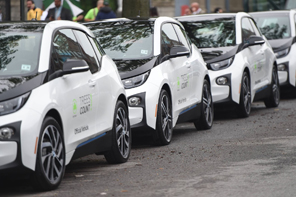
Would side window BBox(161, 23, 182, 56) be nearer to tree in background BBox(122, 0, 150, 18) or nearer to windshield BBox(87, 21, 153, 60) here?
windshield BBox(87, 21, 153, 60)

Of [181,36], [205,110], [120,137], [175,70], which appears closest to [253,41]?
[205,110]

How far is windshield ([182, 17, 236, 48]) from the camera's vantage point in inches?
557

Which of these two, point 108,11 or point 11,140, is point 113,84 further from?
point 108,11

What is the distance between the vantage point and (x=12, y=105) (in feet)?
21.6

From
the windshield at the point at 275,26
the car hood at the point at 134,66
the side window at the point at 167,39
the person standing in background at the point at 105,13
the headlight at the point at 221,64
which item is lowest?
the person standing in background at the point at 105,13

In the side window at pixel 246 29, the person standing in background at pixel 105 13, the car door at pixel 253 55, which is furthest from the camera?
the person standing in background at pixel 105 13

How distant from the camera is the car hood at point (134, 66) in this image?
32.9ft

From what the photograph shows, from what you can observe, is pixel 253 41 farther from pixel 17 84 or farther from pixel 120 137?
pixel 17 84

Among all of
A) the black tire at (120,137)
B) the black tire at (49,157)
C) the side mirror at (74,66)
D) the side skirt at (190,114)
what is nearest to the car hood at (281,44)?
the side skirt at (190,114)

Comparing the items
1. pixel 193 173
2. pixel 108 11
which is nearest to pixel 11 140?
pixel 193 173

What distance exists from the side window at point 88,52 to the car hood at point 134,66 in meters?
1.37

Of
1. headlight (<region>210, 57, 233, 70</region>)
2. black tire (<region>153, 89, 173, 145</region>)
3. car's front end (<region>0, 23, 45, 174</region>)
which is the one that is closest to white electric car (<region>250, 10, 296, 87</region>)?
headlight (<region>210, 57, 233, 70</region>)

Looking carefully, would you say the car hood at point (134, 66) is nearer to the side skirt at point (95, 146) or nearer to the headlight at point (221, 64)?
the side skirt at point (95, 146)

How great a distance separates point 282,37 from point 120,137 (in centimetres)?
951
